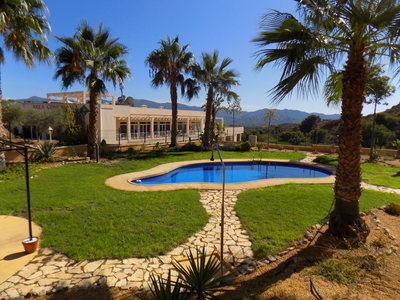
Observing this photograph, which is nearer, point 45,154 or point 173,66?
point 45,154

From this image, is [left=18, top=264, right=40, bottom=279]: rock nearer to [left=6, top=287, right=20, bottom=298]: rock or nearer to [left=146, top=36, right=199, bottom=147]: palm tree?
[left=6, top=287, right=20, bottom=298]: rock

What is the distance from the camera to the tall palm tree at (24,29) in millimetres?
9227

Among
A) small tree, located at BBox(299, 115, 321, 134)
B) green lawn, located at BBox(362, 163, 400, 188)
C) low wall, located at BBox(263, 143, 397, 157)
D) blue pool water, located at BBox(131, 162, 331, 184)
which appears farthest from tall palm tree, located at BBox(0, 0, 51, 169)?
small tree, located at BBox(299, 115, 321, 134)

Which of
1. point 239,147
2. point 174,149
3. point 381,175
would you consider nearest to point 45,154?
point 174,149

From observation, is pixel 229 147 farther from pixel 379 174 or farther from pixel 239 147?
pixel 379 174

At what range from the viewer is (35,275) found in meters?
4.16

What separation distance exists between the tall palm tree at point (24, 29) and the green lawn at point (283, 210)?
10.7 m

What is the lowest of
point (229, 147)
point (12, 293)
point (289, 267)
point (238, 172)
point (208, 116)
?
point (238, 172)

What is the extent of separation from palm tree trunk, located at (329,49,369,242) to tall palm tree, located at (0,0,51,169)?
36.3ft

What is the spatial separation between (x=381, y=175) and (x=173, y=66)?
1569 cm

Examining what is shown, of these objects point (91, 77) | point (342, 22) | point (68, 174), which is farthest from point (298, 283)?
point (91, 77)

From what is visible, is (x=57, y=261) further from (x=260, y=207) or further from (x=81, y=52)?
(x=81, y=52)

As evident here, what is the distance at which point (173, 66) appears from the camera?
19344mm

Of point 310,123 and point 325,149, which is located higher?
point 310,123
